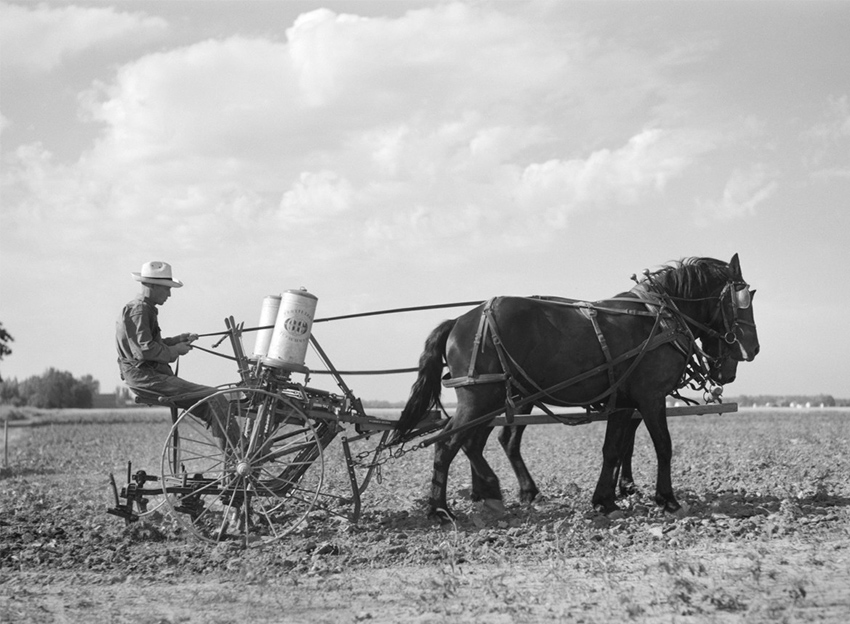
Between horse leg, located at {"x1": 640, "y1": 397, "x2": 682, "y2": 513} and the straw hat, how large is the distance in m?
4.69

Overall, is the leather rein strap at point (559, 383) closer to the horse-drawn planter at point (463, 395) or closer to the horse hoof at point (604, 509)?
the horse-drawn planter at point (463, 395)

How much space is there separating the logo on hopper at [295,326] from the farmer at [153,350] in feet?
3.00

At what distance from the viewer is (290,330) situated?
8.59 metres

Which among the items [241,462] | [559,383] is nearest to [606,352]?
[559,383]

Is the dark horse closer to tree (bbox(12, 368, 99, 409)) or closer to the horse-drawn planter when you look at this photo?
the horse-drawn planter

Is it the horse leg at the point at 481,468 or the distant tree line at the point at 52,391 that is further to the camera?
the distant tree line at the point at 52,391

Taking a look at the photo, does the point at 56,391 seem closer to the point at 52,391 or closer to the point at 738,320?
the point at 52,391

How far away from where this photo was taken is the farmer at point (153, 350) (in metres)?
8.64

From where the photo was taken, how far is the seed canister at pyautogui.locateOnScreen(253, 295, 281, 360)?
29.3 ft

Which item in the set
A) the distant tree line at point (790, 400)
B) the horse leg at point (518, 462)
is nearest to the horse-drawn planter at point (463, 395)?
the horse leg at point (518, 462)

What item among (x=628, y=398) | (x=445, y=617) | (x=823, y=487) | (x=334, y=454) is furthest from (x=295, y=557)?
(x=334, y=454)

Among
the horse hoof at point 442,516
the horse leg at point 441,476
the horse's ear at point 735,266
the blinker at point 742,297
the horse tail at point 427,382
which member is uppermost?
the horse's ear at point 735,266

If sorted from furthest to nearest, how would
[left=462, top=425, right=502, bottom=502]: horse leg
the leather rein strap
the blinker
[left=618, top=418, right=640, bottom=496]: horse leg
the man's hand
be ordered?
1. [left=618, top=418, right=640, bottom=496]: horse leg
2. the blinker
3. [left=462, top=425, right=502, bottom=502]: horse leg
4. the leather rein strap
5. the man's hand

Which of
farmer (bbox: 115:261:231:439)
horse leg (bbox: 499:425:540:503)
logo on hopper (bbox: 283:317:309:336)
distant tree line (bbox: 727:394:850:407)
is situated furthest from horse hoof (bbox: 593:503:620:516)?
distant tree line (bbox: 727:394:850:407)
